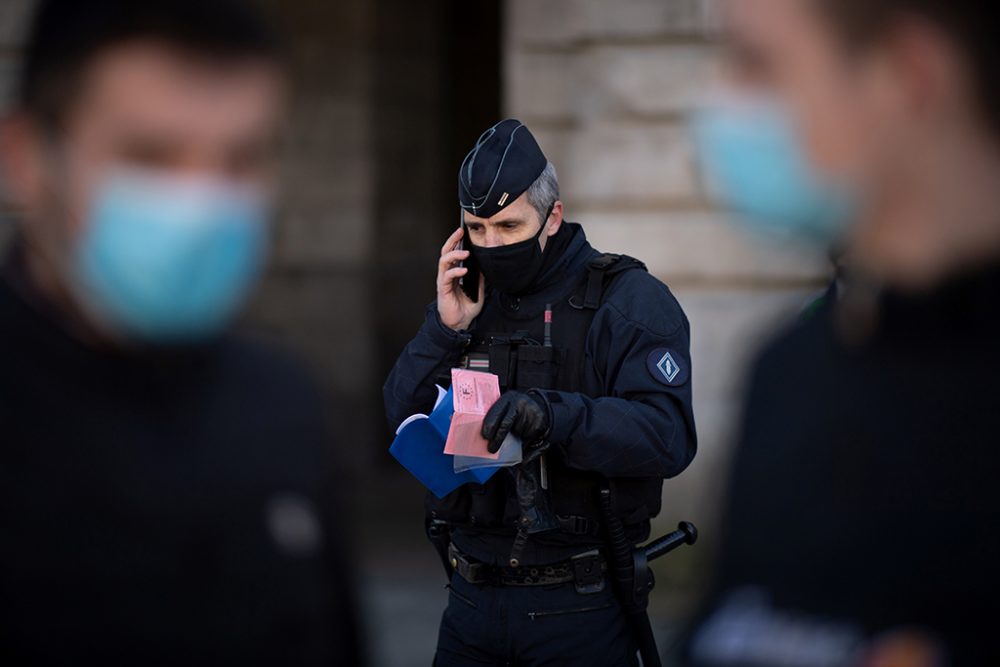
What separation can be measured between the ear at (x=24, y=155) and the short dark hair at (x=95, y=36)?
0.8 inches

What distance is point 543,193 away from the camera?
3.47 m

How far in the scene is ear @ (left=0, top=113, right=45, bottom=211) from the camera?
1484 mm

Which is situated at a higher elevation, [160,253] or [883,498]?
[160,253]

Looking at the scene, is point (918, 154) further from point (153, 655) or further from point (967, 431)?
point (153, 655)

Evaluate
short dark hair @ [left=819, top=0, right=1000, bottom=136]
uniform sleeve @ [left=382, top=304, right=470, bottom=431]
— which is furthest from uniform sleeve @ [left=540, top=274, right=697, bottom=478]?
short dark hair @ [left=819, top=0, right=1000, bottom=136]

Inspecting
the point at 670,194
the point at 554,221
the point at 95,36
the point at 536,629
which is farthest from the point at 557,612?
the point at 670,194

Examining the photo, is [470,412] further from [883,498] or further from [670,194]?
[670,194]

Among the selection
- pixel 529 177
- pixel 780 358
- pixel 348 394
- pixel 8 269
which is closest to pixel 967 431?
pixel 780 358

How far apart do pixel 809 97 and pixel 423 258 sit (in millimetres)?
Answer: 7788

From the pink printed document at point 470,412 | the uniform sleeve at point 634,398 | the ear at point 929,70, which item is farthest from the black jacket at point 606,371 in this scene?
the ear at point 929,70

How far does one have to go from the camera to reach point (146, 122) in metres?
1.45

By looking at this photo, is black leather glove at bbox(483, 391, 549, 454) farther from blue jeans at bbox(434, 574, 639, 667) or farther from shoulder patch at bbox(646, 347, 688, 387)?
blue jeans at bbox(434, 574, 639, 667)

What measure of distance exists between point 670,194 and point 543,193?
10.0 ft

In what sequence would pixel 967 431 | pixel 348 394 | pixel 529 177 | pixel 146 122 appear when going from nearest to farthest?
pixel 967 431 → pixel 146 122 → pixel 529 177 → pixel 348 394
